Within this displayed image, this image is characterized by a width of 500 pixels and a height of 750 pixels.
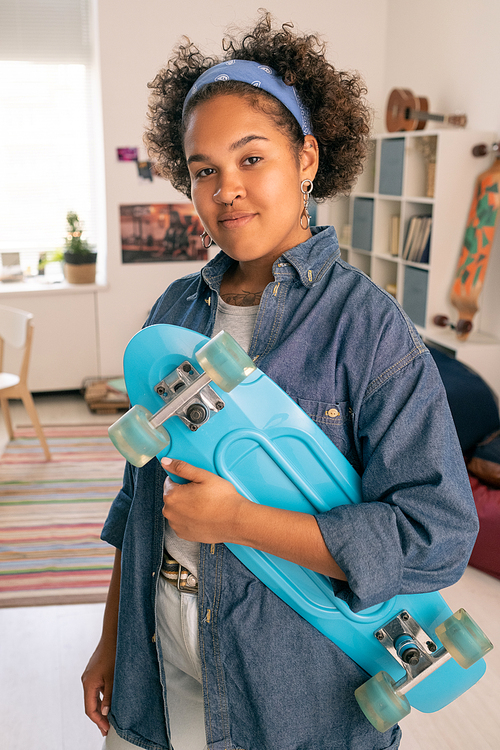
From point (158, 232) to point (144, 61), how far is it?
1.18m

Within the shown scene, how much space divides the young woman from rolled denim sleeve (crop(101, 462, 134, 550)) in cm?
1

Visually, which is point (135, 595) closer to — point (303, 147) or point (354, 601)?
point (354, 601)

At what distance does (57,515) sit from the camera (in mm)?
3184

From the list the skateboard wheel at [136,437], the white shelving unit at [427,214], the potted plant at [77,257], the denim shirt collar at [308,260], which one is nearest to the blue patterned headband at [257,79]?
the denim shirt collar at [308,260]

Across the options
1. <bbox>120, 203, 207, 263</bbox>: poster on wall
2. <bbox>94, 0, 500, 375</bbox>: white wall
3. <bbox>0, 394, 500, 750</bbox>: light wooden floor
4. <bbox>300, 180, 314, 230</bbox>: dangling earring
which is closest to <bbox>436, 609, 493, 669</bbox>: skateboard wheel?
<bbox>300, 180, 314, 230</bbox>: dangling earring

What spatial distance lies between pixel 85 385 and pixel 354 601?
4391 mm

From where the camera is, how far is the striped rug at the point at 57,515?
8.66 feet

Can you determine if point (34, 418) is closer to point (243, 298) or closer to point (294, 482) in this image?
point (243, 298)

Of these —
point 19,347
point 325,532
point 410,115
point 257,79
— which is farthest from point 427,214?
point 325,532

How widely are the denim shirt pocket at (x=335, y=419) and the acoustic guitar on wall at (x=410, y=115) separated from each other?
3.45 metres

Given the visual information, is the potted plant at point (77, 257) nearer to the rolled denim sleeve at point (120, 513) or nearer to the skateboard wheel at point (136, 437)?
the rolled denim sleeve at point (120, 513)

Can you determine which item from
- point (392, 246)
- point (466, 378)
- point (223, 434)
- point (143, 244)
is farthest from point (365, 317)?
point (143, 244)

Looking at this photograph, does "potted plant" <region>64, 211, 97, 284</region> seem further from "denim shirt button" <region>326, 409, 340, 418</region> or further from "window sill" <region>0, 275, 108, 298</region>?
"denim shirt button" <region>326, 409, 340, 418</region>

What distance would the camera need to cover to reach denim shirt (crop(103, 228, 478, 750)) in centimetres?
75
